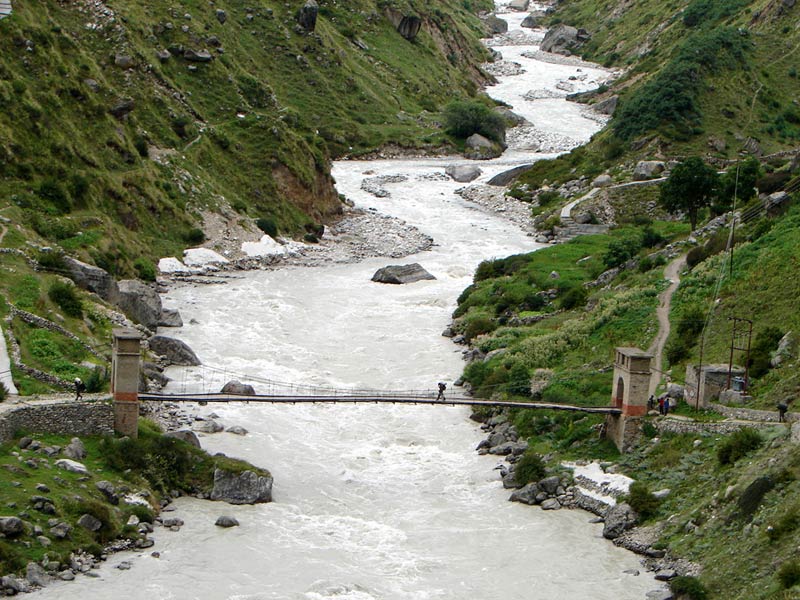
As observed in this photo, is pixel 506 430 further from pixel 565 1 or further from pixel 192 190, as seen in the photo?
pixel 565 1

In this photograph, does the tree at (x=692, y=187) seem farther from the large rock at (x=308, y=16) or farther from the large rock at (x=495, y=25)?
the large rock at (x=495, y=25)

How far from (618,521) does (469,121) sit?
74878 mm

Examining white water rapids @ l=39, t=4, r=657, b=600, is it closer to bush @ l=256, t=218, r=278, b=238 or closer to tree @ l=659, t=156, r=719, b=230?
bush @ l=256, t=218, r=278, b=238

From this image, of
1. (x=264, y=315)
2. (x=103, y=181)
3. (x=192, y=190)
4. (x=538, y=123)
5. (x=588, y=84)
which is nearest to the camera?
(x=264, y=315)

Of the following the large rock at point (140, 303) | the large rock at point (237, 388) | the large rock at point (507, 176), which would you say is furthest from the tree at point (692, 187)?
the large rock at point (237, 388)

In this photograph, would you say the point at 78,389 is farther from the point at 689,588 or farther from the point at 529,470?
the point at 689,588

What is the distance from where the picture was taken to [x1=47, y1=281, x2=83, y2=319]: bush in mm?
55594

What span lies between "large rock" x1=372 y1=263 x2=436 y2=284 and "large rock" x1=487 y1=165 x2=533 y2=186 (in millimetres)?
26780

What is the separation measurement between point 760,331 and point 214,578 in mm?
21829

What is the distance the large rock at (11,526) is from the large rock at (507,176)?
67.5 metres

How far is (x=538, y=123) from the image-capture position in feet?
419

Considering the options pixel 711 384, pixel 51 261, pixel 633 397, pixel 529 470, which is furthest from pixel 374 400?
pixel 51 261

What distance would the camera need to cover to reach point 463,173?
104m

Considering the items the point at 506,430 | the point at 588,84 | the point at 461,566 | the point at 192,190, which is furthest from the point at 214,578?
the point at 588,84
